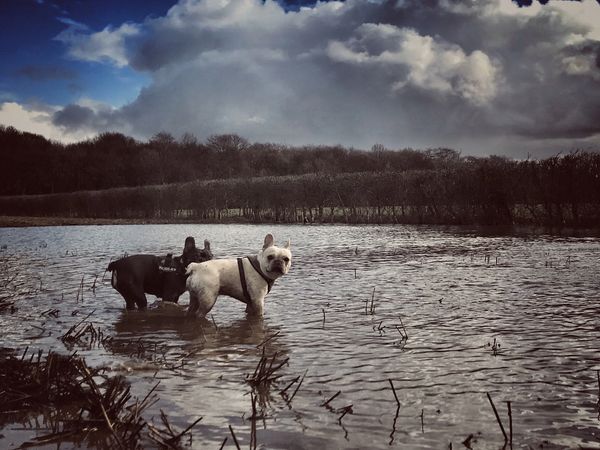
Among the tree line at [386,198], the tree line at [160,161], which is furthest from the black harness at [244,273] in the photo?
the tree line at [160,161]

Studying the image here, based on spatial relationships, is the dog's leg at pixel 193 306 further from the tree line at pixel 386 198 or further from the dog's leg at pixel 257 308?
the tree line at pixel 386 198

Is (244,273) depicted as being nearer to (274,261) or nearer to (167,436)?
(274,261)

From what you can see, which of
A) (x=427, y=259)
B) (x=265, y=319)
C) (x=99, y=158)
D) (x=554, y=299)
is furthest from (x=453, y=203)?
(x=99, y=158)

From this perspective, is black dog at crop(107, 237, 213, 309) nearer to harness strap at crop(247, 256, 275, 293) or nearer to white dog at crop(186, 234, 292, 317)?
white dog at crop(186, 234, 292, 317)

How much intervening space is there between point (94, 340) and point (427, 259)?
12.5 meters

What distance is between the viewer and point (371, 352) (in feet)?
22.9

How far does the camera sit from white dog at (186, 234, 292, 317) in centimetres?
925

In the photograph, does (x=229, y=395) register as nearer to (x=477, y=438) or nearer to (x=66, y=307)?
(x=477, y=438)

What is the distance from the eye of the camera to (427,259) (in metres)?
18.1

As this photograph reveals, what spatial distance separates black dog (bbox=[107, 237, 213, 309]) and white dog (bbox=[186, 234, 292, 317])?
3.53 feet

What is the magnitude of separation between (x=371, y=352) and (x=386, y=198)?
39.3 m

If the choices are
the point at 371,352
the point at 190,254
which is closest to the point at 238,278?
the point at 190,254

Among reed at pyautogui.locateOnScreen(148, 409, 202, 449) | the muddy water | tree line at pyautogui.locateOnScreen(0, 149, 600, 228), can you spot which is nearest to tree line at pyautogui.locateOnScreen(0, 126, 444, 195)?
tree line at pyautogui.locateOnScreen(0, 149, 600, 228)

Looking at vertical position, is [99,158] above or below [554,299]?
above
